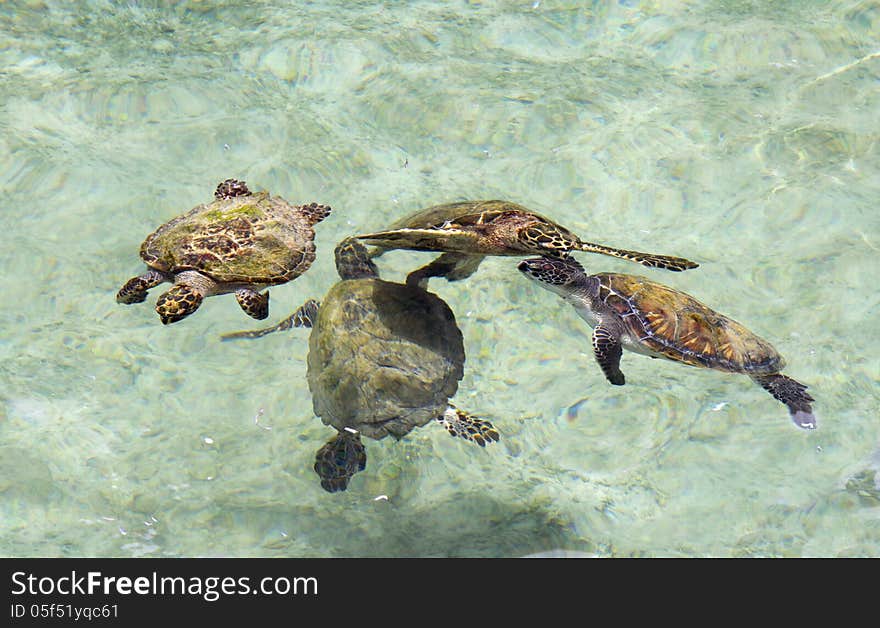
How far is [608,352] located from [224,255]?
8.85ft

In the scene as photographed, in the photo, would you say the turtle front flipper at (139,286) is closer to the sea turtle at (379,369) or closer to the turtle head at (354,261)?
the turtle head at (354,261)

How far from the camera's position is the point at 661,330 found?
17.3 ft

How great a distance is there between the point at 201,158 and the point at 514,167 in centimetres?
266

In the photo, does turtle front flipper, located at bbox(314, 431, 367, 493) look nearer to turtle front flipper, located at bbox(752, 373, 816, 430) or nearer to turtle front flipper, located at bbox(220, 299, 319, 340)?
turtle front flipper, located at bbox(220, 299, 319, 340)

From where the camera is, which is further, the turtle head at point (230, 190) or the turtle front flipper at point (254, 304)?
the turtle head at point (230, 190)

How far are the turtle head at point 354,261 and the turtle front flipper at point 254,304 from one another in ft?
1.88

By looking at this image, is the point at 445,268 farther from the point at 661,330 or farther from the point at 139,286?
the point at 139,286

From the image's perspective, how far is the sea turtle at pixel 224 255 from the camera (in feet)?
18.6

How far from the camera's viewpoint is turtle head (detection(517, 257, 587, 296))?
17.8 feet

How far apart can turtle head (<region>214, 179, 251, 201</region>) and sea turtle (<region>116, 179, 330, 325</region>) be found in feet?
0.49

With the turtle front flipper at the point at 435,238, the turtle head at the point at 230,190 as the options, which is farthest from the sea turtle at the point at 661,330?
the turtle head at the point at 230,190

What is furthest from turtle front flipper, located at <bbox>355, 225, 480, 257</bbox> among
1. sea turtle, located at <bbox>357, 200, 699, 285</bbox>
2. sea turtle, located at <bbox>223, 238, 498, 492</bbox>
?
sea turtle, located at <bbox>223, 238, 498, 492</bbox>

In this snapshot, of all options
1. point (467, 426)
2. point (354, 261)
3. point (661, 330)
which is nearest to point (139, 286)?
point (354, 261)

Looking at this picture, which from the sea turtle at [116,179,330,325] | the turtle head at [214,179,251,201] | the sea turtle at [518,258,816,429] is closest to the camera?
the sea turtle at [518,258,816,429]
